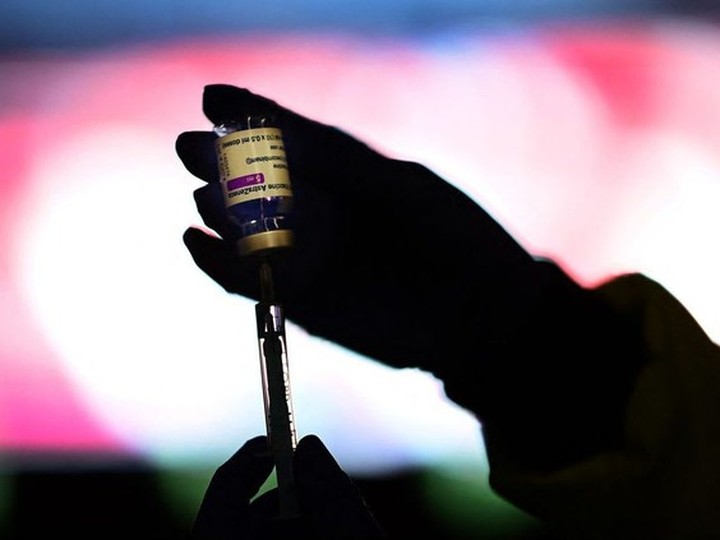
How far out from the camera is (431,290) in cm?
108

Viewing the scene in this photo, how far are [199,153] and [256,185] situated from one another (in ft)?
0.55

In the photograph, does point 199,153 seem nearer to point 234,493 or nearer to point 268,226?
point 268,226

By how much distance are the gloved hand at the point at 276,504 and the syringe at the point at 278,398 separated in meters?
0.02

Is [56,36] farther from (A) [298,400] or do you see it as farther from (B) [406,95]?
(A) [298,400]

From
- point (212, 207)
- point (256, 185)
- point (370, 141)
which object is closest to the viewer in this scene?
point (256, 185)

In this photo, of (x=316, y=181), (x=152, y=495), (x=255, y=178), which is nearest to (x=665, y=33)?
(x=316, y=181)

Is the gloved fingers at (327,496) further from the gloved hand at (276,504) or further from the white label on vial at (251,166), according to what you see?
the white label on vial at (251,166)

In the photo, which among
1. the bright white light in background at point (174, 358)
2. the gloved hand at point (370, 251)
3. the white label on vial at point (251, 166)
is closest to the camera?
the white label on vial at point (251, 166)

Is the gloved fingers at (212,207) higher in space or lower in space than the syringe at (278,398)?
higher

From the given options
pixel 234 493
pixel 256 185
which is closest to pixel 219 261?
pixel 256 185

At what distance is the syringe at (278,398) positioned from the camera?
3.11 ft

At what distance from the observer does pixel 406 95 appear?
119 centimetres

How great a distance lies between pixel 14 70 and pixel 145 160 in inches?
8.9

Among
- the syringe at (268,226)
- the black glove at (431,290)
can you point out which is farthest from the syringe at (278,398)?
the black glove at (431,290)
